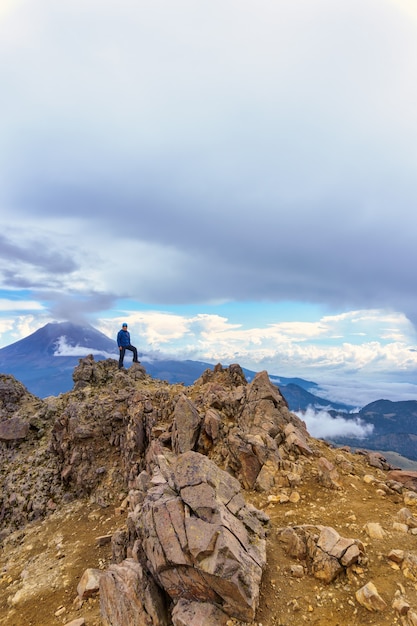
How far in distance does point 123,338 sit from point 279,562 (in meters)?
31.7

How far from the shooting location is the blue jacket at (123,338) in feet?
134

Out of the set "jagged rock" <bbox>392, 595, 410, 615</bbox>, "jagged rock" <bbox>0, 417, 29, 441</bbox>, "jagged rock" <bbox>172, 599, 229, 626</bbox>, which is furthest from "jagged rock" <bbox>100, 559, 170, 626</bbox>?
"jagged rock" <bbox>0, 417, 29, 441</bbox>

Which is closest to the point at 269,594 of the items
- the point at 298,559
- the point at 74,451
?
the point at 298,559

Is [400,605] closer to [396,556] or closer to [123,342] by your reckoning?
[396,556]

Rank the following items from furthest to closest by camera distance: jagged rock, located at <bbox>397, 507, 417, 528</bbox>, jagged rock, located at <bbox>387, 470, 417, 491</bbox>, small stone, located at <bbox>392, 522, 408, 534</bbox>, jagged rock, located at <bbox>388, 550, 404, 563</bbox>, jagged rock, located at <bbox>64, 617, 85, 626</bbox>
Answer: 1. jagged rock, located at <bbox>387, 470, 417, 491</bbox>
2. jagged rock, located at <bbox>397, 507, 417, 528</bbox>
3. small stone, located at <bbox>392, 522, 408, 534</bbox>
4. jagged rock, located at <bbox>64, 617, 85, 626</bbox>
5. jagged rock, located at <bbox>388, 550, 404, 563</bbox>

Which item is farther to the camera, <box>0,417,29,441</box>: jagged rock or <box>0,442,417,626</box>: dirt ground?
<box>0,417,29,441</box>: jagged rock

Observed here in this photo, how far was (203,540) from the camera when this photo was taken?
12555 millimetres

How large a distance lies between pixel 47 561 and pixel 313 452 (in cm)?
1980

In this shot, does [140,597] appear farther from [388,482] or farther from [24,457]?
[24,457]

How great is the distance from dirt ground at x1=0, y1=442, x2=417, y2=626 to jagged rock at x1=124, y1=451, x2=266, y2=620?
2.72 ft

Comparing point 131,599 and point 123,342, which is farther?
point 123,342

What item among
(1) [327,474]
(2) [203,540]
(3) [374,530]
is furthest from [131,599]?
(1) [327,474]

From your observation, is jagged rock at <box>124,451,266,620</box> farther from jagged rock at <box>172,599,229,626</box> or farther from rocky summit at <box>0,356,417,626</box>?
jagged rock at <box>172,599,229,626</box>

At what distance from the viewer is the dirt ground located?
39.2ft
